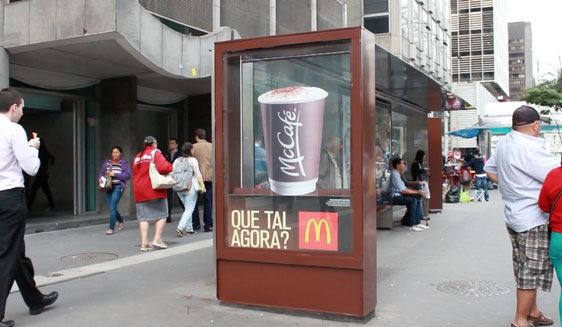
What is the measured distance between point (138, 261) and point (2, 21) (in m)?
5.39

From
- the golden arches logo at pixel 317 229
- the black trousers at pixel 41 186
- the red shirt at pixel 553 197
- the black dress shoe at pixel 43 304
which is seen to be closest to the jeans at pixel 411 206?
the golden arches logo at pixel 317 229

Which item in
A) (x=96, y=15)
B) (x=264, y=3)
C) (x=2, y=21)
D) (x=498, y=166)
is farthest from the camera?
(x=264, y=3)

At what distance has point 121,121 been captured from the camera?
11734 mm

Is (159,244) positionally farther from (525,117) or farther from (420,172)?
(420,172)

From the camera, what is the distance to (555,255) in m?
3.62

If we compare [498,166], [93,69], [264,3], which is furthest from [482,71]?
[498,166]

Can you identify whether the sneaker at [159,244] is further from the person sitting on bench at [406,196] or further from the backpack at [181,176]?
the person sitting on bench at [406,196]

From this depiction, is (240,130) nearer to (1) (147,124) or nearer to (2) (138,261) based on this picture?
(2) (138,261)

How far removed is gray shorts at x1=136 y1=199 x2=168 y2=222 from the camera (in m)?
7.70

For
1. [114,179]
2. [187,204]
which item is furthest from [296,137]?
[114,179]

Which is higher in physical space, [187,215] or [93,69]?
[93,69]

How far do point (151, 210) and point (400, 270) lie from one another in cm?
365

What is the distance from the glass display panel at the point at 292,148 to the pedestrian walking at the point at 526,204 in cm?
130

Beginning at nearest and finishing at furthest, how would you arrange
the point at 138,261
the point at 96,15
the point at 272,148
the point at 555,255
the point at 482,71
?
the point at 555,255, the point at 272,148, the point at 138,261, the point at 96,15, the point at 482,71
